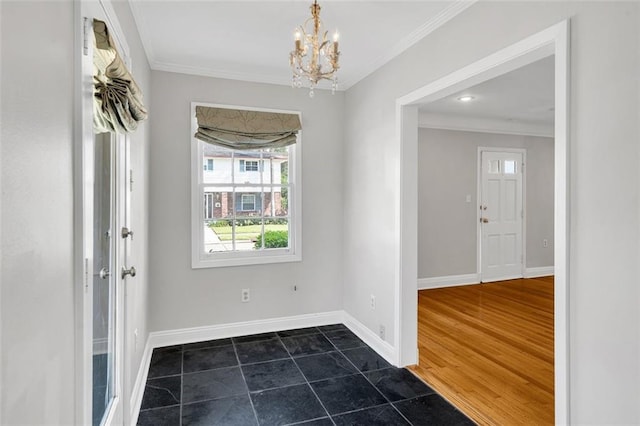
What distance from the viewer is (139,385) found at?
2457 mm

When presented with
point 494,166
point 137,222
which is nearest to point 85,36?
point 137,222

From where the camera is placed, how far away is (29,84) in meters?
0.84

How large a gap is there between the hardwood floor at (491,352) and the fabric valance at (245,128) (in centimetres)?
240

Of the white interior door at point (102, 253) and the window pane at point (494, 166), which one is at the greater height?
the window pane at point (494, 166)

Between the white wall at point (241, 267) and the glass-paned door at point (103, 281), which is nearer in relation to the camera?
the glass-paned door at point (103, 281)

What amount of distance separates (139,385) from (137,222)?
1099 millimetres

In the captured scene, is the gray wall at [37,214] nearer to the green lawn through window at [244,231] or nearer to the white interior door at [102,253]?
the white interior door at [102,253]

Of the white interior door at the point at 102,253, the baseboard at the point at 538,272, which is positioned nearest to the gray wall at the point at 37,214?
the white interior door at the point at 102,253

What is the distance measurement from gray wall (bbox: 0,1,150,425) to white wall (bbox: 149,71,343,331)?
90.5 inches

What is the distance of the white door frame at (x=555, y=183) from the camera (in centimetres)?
160

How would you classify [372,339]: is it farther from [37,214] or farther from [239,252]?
[37,214]

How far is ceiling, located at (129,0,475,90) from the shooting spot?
2.29 metres
